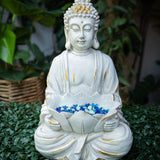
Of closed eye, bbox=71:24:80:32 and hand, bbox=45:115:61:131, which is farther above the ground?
closed eye, bbox=71:24:80:32

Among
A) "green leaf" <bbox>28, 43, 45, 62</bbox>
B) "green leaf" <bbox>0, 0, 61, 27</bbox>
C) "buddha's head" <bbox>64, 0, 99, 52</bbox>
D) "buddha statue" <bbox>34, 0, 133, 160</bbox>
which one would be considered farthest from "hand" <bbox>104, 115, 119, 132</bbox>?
"green leaf" <bbox>28, 43, 45, 62</bbox>

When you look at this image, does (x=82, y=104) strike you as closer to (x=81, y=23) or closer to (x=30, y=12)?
(x=81, y=23)

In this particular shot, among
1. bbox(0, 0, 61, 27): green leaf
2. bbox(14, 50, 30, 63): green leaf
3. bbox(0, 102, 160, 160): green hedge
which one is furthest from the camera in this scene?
bbox(14, 50, 30, 63): green leaf

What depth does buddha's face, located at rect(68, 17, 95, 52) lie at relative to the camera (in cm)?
169

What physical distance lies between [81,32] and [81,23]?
7cm

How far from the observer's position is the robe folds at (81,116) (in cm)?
162

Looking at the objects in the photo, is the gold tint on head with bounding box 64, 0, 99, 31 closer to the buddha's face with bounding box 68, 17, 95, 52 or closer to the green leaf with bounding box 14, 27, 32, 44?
the buddha's face with bounding box 68, 17, 95, 52

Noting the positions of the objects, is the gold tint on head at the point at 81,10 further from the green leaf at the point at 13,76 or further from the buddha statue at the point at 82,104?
the green leaf at the point at 13,76

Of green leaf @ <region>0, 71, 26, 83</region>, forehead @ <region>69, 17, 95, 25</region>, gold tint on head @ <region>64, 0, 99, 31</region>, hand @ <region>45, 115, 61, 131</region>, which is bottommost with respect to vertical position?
green leaf @ <region>0, 71, 26, 83</region>

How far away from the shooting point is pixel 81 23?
1.68m

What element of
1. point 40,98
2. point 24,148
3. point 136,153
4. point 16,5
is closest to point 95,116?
point 136,153

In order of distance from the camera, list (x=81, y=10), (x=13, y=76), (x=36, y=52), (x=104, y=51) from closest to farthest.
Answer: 1. (x=81, y=10)
2. (x=13, y=76)
3. (x=36, y=52)
4. (x=104, y=51)

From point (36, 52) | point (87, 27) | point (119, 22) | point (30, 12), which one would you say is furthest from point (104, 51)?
point (87, 27)

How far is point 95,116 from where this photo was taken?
1.60 m
